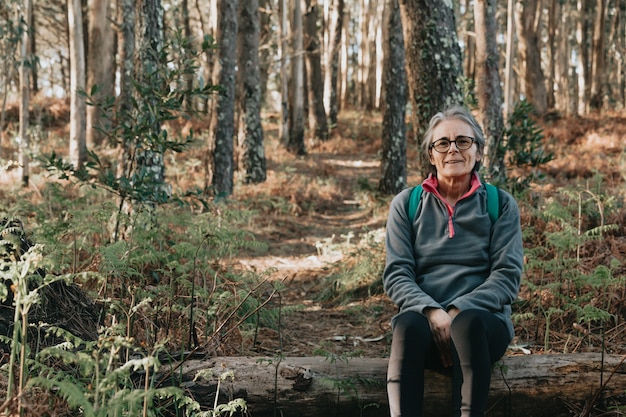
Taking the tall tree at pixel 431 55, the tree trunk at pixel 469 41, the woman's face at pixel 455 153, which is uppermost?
the tree trunk at pixel 469 41

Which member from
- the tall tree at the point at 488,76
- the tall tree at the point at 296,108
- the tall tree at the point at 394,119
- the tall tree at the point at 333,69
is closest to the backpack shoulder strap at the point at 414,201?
the tall tree at the point at 488,76

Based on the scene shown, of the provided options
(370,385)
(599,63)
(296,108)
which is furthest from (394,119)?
(599,63)

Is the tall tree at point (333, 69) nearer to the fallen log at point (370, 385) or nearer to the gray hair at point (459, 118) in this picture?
the gray hair at point (459, 118)

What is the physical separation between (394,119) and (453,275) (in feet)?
28.6

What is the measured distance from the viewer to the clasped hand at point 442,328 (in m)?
3.10

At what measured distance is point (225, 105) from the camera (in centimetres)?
1105

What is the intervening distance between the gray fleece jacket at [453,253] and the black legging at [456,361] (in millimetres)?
158

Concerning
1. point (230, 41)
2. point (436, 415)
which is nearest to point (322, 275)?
point (436, 415)

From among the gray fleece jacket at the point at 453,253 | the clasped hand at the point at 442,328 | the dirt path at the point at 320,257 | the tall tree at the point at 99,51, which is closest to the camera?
the clasped hand at the point at 442,328

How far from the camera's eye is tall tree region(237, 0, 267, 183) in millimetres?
12750

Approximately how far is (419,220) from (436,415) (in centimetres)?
105

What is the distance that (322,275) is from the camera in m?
7.09

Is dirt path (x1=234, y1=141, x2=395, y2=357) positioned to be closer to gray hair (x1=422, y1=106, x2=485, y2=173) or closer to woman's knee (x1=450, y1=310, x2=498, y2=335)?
woman's knee (x1=450, y1=310, x2=498, y2=335)

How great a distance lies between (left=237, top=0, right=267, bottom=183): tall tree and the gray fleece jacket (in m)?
9.30
